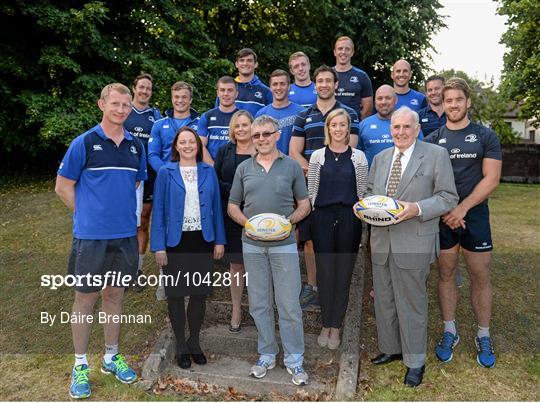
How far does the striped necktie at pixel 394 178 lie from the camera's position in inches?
155

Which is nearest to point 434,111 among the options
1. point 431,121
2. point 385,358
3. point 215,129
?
point 431,121

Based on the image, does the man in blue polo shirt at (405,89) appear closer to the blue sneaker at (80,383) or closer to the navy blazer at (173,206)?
the navy blazer at (173,206)

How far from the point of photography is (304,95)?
234 inches

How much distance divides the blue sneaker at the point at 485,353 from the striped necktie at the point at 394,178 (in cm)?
176

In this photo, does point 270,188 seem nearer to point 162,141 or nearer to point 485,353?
point 162,141

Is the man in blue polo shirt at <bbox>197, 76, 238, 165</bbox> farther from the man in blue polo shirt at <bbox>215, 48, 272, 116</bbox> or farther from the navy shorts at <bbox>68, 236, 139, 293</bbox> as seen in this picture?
the navy shorts at <bbox>68, 236, 139, 293</bbox>

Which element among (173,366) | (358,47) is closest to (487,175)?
(173,366)

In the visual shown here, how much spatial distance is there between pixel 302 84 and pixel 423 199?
2796mm

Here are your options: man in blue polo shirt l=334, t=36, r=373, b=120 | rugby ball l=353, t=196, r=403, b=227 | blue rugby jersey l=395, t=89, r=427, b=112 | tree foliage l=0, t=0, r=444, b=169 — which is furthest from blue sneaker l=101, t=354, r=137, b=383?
tree foliage l=0, t=0, r=444, b=169

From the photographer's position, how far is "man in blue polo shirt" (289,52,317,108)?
588cm

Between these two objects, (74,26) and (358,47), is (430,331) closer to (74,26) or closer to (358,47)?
(74,26)

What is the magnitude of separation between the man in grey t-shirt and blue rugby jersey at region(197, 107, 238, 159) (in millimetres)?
1138

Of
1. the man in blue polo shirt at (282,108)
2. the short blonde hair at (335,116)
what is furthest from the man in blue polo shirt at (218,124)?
the short blonde hair at (335,116)

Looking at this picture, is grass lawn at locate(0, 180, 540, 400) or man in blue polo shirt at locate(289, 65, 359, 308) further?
man in blue polo shirt at locate(289, 65, 359, 308)
